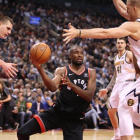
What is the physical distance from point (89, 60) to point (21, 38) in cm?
424

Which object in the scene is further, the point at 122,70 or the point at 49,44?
the point at 49,44

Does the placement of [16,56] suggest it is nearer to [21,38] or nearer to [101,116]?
[21,38]

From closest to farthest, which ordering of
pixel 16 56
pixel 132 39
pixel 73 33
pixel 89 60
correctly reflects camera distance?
pixel 73 33 < pixel 132 39 < pixel 16 56 < pixel 89 60

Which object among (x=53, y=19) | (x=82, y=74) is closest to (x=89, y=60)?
(x=53, y=19)

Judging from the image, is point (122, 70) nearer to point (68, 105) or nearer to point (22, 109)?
point (68, 105)

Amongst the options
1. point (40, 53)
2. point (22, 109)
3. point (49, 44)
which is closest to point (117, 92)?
point (40, 53)

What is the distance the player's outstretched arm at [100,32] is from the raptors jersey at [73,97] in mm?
1269

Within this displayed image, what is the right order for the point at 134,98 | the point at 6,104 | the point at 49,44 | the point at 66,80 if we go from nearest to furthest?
the point at 134,98 → the point at 66,80 → the point at 6,104 → the point at 49,44

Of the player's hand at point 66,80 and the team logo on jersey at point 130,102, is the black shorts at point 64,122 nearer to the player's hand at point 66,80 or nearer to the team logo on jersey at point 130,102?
the player's hand at point 66,80

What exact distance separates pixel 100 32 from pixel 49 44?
46.1ft

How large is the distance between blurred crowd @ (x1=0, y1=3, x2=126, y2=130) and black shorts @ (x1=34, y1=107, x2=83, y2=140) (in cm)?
590

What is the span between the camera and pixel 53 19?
2084 centimetres

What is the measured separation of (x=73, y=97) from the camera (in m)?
4.34

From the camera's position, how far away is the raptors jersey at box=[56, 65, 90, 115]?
430 centimetres
